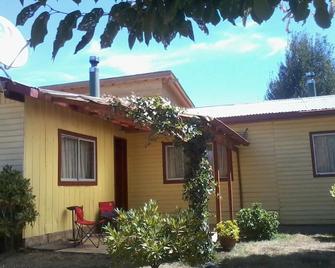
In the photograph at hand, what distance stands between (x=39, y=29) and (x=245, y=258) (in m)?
7.34

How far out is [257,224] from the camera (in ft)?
37.1

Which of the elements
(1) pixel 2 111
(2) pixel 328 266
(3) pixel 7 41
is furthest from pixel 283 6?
(1) pixel 2 111

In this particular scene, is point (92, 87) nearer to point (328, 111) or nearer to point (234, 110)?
point (234, 110)

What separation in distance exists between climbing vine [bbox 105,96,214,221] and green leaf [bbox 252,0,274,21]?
20.8ft

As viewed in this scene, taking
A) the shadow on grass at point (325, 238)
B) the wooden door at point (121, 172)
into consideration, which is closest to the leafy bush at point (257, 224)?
the shadow on grass at point (325, 238)

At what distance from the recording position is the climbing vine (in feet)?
28.4

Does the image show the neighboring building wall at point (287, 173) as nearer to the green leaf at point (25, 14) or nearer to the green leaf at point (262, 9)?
the green leaf at point (262, 9)

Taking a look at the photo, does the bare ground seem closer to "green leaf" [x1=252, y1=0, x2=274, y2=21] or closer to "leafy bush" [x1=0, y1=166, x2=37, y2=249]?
"leafy bush" [x1=0, y1=166, x2=37, y2=249]

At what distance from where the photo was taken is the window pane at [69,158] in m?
11.1

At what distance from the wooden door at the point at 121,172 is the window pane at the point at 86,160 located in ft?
7.55

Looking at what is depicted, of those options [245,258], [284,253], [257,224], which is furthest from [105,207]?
[284,253]

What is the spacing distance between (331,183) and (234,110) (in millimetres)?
4242

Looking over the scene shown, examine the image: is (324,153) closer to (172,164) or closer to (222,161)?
(222,161)

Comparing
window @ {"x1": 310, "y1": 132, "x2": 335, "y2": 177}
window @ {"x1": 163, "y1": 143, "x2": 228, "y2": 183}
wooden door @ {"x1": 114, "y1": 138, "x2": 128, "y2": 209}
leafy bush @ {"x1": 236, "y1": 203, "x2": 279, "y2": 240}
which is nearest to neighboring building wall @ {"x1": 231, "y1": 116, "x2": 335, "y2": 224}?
window @ {"x1": 310, "y1": 132, "x2": 335, "y2": 177}
